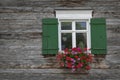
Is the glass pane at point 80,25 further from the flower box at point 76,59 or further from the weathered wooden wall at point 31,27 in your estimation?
the flower box at point 76,59

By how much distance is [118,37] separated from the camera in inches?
408

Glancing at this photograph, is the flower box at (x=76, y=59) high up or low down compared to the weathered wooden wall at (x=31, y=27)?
down

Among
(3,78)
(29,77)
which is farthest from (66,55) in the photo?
(3,78)

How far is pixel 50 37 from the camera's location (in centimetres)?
1009

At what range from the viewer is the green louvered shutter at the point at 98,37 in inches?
398

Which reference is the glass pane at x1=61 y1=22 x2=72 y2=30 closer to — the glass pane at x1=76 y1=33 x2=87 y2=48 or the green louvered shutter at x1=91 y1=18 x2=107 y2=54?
the glass pane at x1=76 y1=33 x2=87 y2=48

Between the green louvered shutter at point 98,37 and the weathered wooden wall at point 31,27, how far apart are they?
0.77 ft

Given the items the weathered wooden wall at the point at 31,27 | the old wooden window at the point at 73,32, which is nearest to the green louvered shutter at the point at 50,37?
the old wooden window at the point at 73,32

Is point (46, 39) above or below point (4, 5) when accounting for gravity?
below

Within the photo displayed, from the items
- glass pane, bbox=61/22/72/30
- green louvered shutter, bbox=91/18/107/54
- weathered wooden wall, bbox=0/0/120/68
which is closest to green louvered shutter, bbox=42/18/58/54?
weathered wooden wall, bbox=0/0/120/68

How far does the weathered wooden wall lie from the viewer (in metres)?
10.2

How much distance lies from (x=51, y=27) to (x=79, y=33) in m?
0.87

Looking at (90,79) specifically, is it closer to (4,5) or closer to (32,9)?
(32,9)

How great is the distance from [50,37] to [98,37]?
138 centimetres
